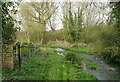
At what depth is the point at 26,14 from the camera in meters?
17.5

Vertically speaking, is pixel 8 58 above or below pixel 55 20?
below

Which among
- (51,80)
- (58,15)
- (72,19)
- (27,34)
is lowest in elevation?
(51,80)

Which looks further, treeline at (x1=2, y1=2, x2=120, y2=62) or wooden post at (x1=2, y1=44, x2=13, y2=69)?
treeline at (x1=2, y1=2, x2=120, y2=62)

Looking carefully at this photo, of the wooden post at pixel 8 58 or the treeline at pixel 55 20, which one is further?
the treeline at pixel 55 20

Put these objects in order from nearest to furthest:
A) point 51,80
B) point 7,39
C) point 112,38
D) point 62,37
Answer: point 51,80
point 7,39
point 112,38
point 62,37

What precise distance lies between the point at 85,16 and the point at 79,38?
4251 millimetres

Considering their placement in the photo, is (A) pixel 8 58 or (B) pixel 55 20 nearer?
(A) pixel 8 58

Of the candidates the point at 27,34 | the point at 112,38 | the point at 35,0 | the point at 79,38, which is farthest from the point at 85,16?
the point at 112,38

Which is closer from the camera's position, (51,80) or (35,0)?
(51,80)

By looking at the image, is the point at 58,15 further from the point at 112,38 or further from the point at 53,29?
the point at 112,38

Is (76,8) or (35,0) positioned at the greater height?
(35,0)

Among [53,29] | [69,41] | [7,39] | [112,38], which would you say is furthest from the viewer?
[53,29]

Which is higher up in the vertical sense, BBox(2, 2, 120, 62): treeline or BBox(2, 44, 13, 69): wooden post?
BBox(2, 2, 120, 62): treeline

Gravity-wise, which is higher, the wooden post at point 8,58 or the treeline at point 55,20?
the treeline at point 55,20
